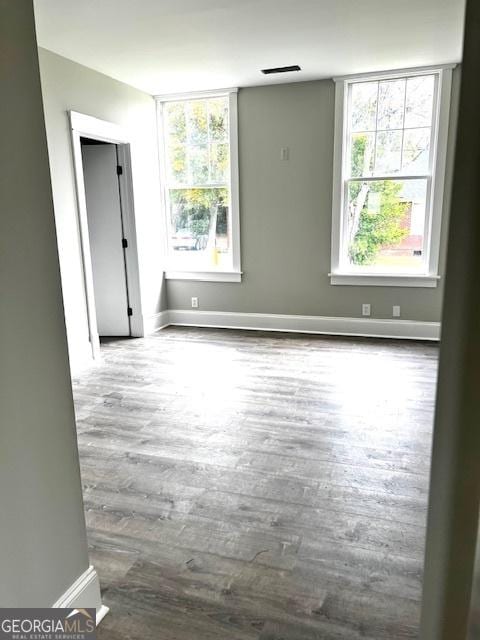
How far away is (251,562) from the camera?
1.84 m

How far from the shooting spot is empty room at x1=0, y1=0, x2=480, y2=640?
120cm

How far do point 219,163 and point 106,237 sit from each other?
158cm

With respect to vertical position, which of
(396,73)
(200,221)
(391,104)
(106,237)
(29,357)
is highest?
(396,73)

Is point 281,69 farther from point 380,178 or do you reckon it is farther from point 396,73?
point 380,178

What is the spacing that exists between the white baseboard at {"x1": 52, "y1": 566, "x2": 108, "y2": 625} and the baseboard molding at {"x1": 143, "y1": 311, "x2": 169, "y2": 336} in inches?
158

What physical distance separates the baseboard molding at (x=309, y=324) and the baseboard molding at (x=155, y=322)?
0.09 ft

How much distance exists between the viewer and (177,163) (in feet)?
18.3

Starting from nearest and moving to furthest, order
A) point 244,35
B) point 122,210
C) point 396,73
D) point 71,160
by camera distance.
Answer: point 244,35 < point 71,160 < point 396,73 < point 122,210

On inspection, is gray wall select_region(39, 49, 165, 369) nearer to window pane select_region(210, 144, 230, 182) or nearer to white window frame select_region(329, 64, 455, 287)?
window pane select_region(210, 144, 230, 182)

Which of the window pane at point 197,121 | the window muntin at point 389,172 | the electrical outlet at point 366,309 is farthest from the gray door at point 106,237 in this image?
the electrical outlet at point 366,309

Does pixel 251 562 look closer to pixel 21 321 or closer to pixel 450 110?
pixel 21 321

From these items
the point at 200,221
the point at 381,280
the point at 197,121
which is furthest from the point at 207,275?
the point at 381,280

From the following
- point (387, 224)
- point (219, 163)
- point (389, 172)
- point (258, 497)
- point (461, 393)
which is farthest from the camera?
point (219, 163)

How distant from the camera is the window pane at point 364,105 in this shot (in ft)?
15.6
